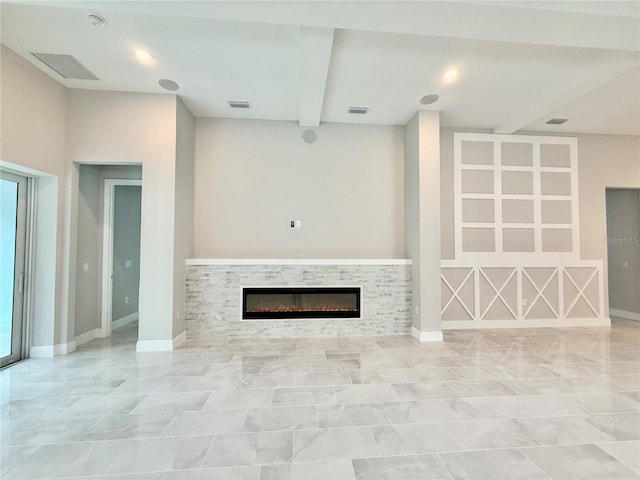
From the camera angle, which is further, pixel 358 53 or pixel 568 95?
pixel 568 95

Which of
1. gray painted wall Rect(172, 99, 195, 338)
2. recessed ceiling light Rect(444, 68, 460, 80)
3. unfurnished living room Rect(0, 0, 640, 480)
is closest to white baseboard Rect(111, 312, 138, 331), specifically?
unfurnished living room Rect(0, 0, 640, 480)

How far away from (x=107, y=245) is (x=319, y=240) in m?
3.30

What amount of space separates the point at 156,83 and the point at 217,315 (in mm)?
3286

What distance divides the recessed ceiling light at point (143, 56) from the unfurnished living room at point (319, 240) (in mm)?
20

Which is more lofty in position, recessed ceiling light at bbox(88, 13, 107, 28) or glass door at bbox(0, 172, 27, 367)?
recessed ceiling light at bbox(88, 13, 107, 28)

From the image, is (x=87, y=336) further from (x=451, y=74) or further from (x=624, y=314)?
(x=624, y=314)

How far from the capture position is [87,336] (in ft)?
14.7

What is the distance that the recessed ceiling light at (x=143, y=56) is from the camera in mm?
3277

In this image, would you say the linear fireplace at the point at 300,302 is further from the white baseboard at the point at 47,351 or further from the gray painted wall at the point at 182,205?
the white baseboard at the point at 47,351

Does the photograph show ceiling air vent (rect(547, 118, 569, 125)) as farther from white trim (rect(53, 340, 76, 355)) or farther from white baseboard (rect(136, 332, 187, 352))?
white trim (rect(53, 340, 76, 355))

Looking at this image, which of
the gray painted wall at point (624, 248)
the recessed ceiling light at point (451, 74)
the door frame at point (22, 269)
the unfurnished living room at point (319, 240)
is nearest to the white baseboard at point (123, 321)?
the unfurnished living room at point (319, 240)

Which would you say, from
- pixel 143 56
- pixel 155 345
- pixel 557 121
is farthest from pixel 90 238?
pixel 557 121

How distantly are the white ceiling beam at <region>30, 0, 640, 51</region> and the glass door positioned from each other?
2.22 m

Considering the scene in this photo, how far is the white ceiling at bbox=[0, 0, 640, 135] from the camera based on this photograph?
98.3 inches
